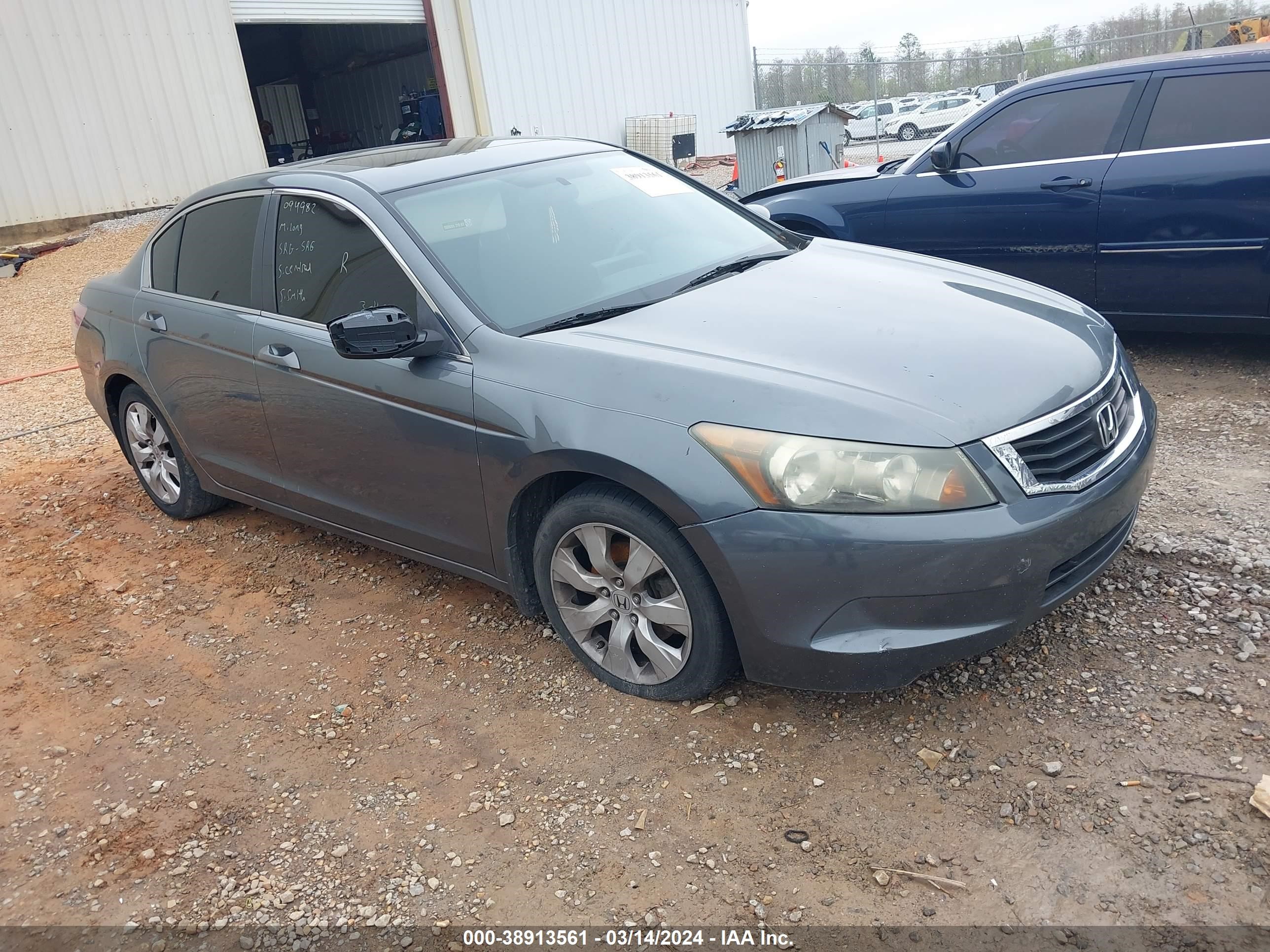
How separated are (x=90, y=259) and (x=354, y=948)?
13343mm

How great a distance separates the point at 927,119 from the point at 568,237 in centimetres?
2623

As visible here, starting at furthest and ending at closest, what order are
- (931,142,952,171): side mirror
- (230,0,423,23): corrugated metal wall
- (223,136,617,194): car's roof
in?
1. (230,0,423,23): corrugated metal wall
2. (931,142,952,171): side mirror
3. (223,136,617,194): car's roof

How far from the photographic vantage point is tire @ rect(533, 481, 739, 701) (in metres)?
2.79

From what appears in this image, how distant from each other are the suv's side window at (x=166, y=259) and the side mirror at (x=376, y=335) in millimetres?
1819

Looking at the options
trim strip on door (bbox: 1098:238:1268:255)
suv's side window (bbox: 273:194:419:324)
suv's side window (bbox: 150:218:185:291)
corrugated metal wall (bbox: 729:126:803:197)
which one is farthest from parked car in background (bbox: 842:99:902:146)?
suv's side window (bbox: 273:194:419:324)

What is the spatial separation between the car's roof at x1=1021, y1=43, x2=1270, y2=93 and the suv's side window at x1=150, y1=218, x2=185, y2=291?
452 cm

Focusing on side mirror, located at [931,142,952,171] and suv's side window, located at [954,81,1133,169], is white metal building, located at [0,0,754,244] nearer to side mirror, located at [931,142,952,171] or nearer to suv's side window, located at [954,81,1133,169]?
side mirror, located at [931,142,952,171]

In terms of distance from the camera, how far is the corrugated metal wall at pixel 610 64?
757 inches

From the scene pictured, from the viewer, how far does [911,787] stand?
2639 mm

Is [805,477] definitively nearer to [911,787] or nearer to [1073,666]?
[911,787]

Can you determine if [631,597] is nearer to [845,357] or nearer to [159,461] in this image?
[845,357]

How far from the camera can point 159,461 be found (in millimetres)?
4957

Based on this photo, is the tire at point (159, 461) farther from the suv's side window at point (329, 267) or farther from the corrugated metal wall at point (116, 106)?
the corrugated metal wall at point (116, 106)

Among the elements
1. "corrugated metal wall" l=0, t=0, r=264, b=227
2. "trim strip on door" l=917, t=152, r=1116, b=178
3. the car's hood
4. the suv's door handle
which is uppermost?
"corrugated metal wall" l=0, t=0, r=264, b=227
